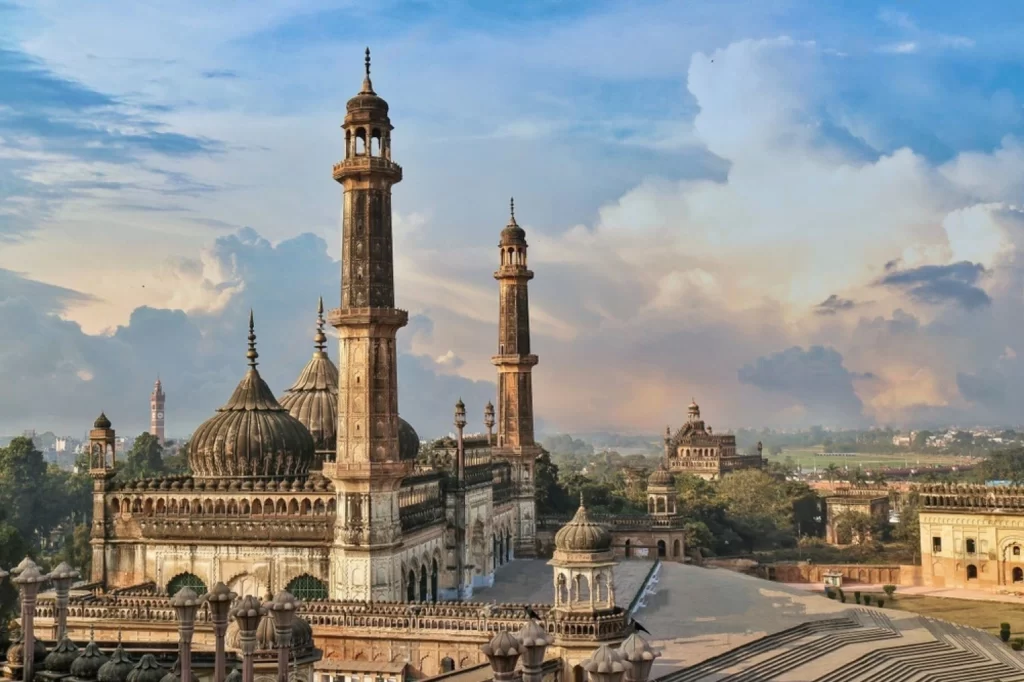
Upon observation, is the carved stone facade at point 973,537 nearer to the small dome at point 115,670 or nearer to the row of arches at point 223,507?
the row of arches at point 223,507

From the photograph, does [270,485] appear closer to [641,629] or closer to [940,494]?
[641,629]

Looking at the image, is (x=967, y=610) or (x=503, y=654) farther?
(x=967, y=610)

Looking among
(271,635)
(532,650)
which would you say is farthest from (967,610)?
(532,650)

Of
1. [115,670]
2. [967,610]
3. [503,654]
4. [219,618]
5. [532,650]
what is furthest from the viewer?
[967,610]

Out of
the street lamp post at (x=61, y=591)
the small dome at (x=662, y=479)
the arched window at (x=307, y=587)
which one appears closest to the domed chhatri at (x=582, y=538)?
the arched window at (x=307, y=587)

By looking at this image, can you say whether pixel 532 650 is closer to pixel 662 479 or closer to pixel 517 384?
pixel 517 384

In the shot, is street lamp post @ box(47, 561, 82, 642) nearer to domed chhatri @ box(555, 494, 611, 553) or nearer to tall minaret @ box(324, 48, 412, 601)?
domed chhatri @ box(555, 494, 611, 553)

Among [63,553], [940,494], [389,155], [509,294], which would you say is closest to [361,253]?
Answer: [389,155]
